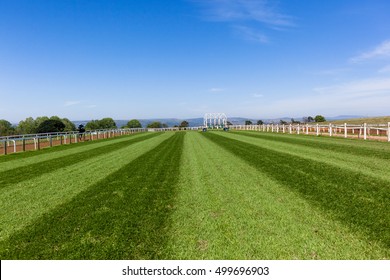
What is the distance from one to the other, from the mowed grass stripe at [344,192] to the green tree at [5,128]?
164m

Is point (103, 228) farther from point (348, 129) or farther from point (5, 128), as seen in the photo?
point (5, 128)

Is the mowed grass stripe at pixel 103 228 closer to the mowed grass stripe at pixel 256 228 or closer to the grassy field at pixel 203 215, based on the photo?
the grassy field at pixel 203 215

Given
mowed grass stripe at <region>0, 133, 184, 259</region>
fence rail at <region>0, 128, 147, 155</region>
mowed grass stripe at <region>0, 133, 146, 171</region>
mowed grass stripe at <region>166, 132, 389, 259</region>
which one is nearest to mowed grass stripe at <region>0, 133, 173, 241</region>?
mowed grass stripe at <region>0, 133, 184, 259</region>

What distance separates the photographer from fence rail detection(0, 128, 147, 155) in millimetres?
22120

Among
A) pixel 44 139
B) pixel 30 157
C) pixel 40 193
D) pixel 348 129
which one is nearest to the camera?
pixel 40 193

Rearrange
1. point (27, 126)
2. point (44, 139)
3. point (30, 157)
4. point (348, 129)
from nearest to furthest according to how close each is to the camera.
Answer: point (30, 157) < point (44, 139) < point (348, 129) < point (27, 126)

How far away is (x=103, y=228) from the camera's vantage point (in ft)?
16.4

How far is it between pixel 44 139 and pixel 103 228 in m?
26.3

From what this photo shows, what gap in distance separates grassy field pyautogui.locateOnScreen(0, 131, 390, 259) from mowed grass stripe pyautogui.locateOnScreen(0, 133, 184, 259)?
0.06 ft

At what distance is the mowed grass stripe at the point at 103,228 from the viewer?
4.09 meters

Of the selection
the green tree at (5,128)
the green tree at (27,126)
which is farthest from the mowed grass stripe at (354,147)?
the green tree at (27,126)

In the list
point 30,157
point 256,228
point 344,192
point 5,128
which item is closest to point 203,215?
point 256,228

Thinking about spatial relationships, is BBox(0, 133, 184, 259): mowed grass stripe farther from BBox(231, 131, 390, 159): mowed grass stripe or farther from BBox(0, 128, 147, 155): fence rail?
BBox(0, 128, 147, 155): fence rail
